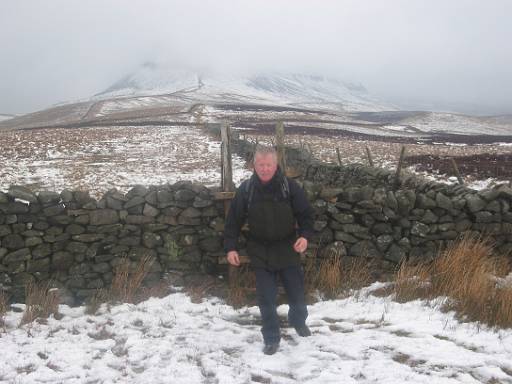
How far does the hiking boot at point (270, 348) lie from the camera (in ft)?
14.0

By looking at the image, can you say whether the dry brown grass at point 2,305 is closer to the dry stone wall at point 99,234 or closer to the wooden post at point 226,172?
the dry stone wall at point 99,234

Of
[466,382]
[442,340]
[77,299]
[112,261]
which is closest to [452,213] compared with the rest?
[442,340]

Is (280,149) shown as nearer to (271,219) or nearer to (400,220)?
(400,220)

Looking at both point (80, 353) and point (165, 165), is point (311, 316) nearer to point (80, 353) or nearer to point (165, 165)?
point (80, 353)

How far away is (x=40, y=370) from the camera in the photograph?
3953 mm

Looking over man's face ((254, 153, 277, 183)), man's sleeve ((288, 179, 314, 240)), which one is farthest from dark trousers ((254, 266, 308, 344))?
man's face ((254, 153, 277, 183))

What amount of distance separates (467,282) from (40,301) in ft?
18.1

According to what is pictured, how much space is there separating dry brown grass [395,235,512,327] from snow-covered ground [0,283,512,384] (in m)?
0.21

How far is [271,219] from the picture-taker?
431cm

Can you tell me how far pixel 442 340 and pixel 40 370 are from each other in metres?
4.01

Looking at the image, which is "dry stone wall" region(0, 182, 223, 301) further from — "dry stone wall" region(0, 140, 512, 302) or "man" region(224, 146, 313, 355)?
"man" region(224, 146, 313, 355)

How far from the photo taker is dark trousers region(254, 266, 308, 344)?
4395mm

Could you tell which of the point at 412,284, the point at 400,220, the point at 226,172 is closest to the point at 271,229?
the point at 226,172

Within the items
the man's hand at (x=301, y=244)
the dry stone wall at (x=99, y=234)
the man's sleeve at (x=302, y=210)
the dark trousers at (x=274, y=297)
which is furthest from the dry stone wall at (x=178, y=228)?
the man's hand at (x=301, y=244)
